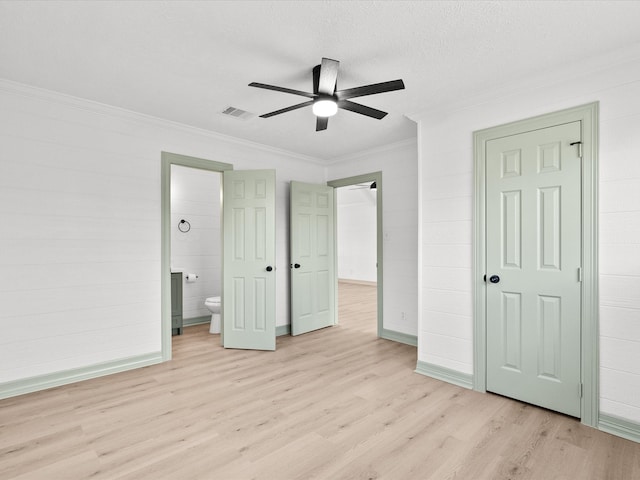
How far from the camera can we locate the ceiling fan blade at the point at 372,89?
2.27 meters

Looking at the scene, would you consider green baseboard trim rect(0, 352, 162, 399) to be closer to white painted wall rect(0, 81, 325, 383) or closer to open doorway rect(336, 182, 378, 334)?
white painted wall rect(0, 81, 325, 383)

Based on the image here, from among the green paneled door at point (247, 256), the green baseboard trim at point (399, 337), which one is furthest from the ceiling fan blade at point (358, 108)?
the green baseboard trim at point (399, 337)

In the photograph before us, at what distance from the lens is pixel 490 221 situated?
3.03 m

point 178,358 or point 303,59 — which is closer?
point 303,59

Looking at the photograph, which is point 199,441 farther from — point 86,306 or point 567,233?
point 567,233

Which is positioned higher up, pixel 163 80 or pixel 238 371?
pixel 163 80

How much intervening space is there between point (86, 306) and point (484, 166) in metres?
3.89

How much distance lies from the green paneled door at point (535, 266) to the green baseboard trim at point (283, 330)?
9.12ft

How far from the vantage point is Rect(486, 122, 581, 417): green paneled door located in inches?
103

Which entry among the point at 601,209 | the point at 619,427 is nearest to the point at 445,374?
the point at 619,427

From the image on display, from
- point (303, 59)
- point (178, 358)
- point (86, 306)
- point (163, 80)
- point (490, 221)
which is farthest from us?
point (178, 358)

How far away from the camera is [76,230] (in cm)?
324

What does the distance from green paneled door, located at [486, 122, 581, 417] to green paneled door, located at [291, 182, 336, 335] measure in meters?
2.64

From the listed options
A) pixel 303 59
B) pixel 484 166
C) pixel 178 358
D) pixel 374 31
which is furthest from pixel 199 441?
pixel 484 166
